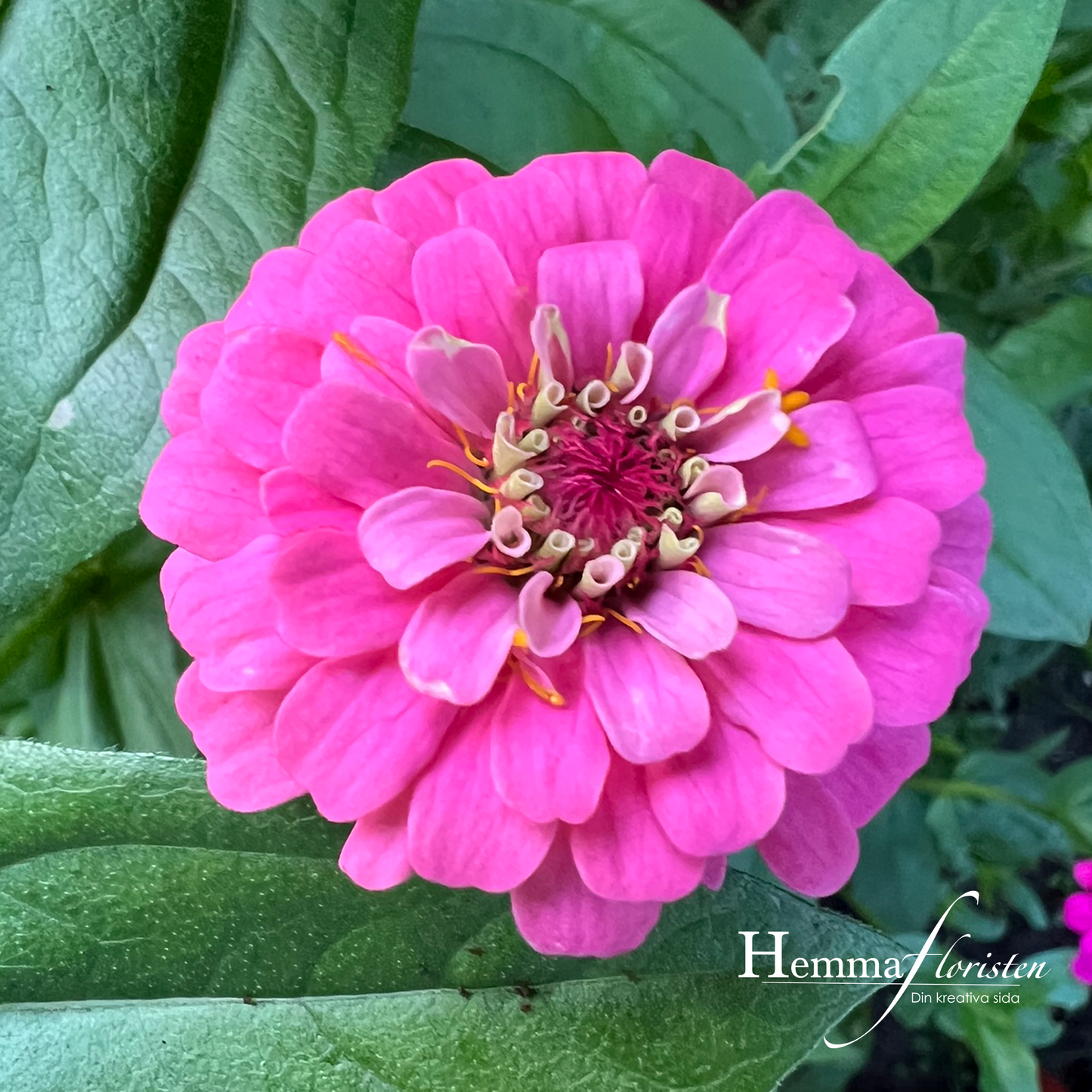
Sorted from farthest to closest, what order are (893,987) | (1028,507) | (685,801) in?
(893,987) < (1028,507) < (685,801)

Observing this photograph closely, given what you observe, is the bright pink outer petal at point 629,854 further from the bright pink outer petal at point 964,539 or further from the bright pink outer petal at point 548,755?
the bright pink outer petal at point 964,539

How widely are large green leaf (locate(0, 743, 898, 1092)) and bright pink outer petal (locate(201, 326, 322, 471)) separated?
164 mm

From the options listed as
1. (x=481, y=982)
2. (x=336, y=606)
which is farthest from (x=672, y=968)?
(x=336, y=606)

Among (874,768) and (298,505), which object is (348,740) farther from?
(874,768)

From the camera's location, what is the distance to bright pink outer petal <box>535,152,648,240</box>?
373mm

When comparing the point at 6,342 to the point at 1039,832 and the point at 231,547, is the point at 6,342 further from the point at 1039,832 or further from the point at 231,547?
the point at 1039,832

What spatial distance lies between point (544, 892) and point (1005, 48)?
0.46 metres

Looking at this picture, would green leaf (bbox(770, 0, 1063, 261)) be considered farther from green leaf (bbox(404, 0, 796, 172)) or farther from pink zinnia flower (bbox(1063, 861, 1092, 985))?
pink zinnia flower (bbox(1063, 861, 1092, 985))

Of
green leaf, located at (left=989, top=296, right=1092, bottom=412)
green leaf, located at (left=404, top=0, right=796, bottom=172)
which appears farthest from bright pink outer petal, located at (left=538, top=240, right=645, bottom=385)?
green leaf, located at (left=989, top=296, right=1092, bottom=412)

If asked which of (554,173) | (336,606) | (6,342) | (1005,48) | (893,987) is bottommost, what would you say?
(893,987)

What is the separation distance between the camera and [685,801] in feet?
1.07

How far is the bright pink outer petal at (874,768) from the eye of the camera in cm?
38

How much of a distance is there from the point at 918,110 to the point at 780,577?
31 centimetres

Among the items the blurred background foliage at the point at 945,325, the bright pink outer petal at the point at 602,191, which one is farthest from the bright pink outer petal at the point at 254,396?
the blurred background foliage at the point at 945,325
